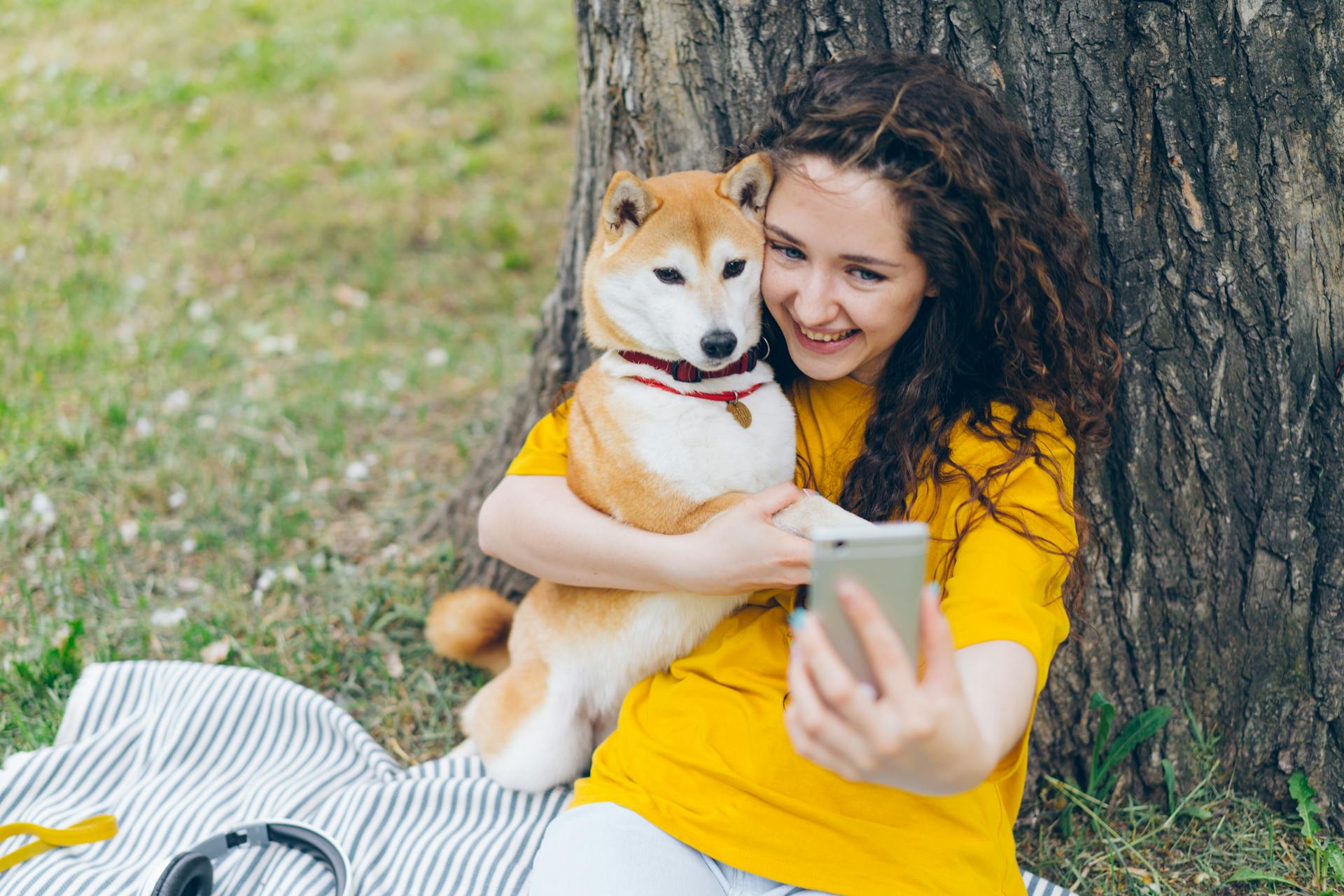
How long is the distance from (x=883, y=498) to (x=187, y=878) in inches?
67.5

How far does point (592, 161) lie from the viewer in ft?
9.27

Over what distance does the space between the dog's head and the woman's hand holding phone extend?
2.95 ft

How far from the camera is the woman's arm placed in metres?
1.87

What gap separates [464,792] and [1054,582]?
4.98 ft

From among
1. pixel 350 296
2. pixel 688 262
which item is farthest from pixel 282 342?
pixel 688 262

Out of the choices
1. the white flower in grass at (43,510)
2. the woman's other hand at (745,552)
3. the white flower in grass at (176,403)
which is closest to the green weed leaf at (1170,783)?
the woman's other hand at (745,552)

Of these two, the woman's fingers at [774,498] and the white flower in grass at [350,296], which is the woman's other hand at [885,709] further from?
the white flower in grass at [350,296]

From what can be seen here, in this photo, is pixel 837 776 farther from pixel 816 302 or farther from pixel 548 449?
pixel 548 449

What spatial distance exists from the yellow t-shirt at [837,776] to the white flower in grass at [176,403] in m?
2.82

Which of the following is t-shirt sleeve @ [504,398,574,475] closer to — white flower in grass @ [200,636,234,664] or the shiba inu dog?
the shiba inu dog

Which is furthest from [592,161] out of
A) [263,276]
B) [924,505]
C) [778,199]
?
[263,276]

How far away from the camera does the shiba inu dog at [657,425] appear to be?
2123 millimetres

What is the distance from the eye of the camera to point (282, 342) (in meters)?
4.60

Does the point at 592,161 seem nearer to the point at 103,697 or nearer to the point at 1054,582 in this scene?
the point at 1054,582
